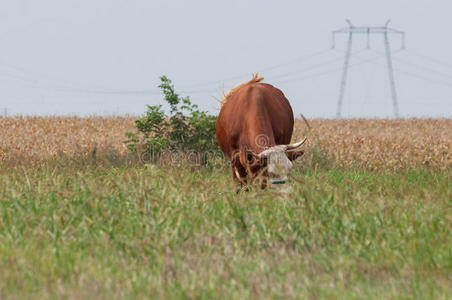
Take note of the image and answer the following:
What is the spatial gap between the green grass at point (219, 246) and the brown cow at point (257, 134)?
772mm

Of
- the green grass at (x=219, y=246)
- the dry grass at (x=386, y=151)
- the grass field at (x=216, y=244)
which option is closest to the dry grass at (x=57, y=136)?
the dry grass at (x=386, y=151)

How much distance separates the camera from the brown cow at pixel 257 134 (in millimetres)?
9252

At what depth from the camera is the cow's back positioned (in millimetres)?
10297

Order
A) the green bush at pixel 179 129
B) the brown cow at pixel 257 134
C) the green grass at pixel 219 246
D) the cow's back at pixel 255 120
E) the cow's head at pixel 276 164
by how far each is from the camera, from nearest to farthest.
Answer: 1. the green grass at pixel 219 246
2. the cow's head at pixel 276 164
3. the brown cow at pixel 257 134
4. the cow's back at pixel 255 120
5. the green bush at pixel 179 129

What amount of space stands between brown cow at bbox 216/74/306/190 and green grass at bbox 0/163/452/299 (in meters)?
0.77

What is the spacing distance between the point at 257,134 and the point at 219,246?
153 inches

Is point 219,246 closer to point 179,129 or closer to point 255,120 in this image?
point 255,120

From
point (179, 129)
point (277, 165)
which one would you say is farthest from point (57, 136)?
point (277, 165)

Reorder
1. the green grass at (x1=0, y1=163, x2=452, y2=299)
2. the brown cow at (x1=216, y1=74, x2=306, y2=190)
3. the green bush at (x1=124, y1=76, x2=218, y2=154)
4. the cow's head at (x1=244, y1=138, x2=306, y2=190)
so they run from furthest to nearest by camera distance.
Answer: the green bush at (x1=124, y1=76, x2=218, y2=154) < the brown cow at (x1=216, y1=74, x2=306, y2=190) < the cow's head at (x1=244, y1=138, x2=306, y2=190) < the green grass at (x1=0, y1=163, x2=452, y2=299)

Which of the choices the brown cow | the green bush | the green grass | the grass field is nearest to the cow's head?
the brown cow

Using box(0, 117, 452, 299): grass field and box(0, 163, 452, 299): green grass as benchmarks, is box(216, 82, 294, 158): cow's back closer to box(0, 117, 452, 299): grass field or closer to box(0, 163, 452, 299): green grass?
box(0, 117, 452, 299): grass field

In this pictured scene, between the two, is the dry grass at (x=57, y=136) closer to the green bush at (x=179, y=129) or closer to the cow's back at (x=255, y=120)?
the green bush at (x=179, y=129)

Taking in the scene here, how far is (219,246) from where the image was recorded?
6609mm

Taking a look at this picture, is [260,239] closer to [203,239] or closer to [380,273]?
[203,239]
